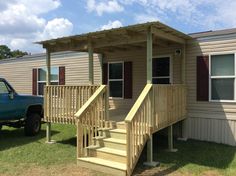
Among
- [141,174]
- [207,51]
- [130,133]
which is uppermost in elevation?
[207,51]

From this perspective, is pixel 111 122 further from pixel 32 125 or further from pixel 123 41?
pixel 32 125

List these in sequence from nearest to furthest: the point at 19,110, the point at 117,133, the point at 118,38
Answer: the point at 117,133 < the point at 118,38 < the point at 19,110

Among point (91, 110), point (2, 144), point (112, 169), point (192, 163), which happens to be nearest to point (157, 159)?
point (192, 163)

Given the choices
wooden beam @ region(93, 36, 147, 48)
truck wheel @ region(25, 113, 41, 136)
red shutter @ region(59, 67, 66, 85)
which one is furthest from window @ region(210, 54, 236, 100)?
red shutter @ region(59, 67, 66, 85)

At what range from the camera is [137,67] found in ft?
33.3

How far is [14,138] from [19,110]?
95 cm

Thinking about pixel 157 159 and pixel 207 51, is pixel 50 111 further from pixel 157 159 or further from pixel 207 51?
pixel 207 51

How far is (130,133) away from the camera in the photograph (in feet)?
18.6

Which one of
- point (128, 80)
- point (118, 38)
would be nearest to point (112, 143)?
point (118, 38)

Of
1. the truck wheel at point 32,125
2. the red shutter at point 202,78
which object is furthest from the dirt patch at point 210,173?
the truck wheel at point 32,125

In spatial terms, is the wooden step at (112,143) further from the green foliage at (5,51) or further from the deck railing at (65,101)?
the green foliage at (5,51)

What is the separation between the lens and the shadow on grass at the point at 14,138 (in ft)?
27.8

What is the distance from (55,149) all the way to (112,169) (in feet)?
8.33

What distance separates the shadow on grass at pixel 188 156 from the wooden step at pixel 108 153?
1.44 ft
